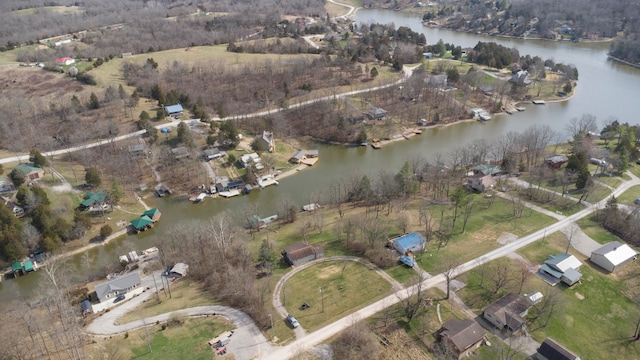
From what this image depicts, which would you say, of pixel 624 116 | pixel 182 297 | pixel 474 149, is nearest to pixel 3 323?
pixel 182 297

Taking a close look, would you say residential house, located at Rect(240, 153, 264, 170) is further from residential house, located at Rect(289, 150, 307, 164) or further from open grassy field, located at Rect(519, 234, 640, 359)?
open grassy field, located at Rect(519, 234, 640, 359)

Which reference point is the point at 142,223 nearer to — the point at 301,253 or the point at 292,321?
the point at 301,253

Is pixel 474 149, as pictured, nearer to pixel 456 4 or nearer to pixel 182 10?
pixel 182 10

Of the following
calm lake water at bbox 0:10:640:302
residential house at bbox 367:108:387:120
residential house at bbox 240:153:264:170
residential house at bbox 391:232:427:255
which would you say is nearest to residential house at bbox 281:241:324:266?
residential house at bbox 391:232:427:255

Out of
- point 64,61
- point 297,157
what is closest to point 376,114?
point 297,157

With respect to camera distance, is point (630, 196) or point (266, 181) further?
point (266, 181)

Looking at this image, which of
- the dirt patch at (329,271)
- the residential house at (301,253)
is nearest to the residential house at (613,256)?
the dirt patch at (329,271)
